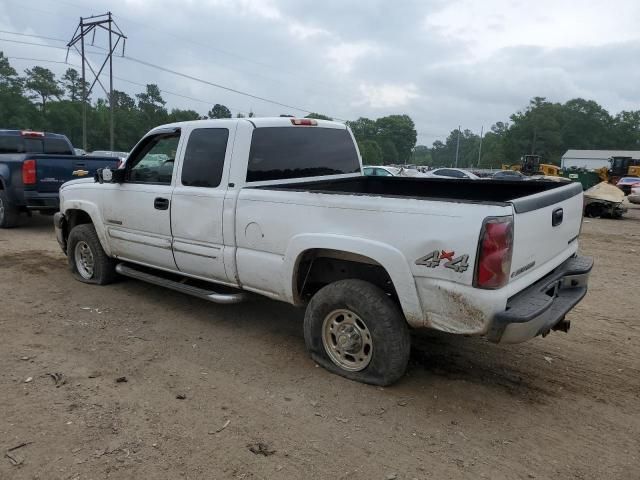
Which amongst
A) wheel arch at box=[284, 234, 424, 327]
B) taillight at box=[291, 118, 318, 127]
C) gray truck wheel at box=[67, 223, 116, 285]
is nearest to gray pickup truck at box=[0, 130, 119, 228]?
gray truck wheel at box=[67, 223, 116, 285]

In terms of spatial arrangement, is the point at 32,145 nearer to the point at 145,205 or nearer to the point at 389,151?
the point at 145,205

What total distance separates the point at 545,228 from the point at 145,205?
11.9 ft

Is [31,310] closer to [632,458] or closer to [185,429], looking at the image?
[185,429]

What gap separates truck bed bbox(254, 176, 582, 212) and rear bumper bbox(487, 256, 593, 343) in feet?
2.02

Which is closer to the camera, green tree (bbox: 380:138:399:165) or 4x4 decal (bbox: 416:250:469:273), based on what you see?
4x4 decal (bbox: 416:250:469:273)

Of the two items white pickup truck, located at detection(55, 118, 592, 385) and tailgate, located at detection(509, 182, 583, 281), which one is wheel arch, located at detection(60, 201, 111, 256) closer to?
white pickup truck, located at detection(55, 118, 592, 385)

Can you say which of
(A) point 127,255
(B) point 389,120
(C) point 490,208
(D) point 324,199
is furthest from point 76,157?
(B) point 389,120

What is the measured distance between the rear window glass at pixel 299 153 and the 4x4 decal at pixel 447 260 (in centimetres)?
178

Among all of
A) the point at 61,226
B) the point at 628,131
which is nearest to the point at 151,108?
the point at 61,226

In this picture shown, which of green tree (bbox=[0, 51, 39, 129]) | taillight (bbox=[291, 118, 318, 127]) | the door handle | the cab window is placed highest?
green tree (bbox=[0, 51, 39, 129])

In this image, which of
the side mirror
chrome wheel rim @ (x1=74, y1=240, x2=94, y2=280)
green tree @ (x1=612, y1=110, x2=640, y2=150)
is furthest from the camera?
green tree @ (x1=612, y1=110, x2=640, y2=150)

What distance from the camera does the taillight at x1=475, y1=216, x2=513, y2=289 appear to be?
281cm

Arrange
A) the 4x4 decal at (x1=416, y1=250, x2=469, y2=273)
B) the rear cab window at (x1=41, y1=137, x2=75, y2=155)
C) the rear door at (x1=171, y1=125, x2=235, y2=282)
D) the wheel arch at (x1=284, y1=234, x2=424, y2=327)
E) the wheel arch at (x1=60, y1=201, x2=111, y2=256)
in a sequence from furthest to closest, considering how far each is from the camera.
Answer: the rear cab window at (x1=41, y1=137, x2=75, y2=155)
the wheel arch at (x1=60, y1=201, x2=111, y2=256)
the rear door at (x1=171, y1=125, x2=235, y2=282)
the wheel arch at (x1=284, y1=234, x2=424, y2=327)
the 4x4 decal at (x1=416, y1=250, x2=469, y2=273)

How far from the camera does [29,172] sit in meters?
8.70
